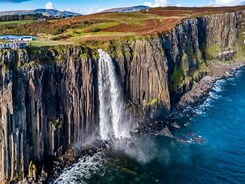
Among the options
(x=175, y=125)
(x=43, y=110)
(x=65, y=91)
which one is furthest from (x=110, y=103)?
(x=43, y=110)

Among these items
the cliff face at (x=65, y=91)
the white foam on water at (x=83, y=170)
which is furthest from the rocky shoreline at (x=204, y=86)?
the white foam on water at (x=83, y=170)

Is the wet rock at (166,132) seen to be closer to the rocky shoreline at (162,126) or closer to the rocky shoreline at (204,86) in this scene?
the rocky shoreline at (162,126)

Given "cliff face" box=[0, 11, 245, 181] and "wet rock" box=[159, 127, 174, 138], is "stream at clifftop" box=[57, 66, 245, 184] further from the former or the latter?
"cliff face" box=[0, 11, 245, 181]

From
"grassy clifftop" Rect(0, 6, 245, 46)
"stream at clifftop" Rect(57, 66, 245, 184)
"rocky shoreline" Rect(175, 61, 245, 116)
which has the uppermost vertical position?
"grassy clifftop" Rect(0, 6, 245, 46)

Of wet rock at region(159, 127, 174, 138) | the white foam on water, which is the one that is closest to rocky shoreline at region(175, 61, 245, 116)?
wet rock at region(159, 127, 174, 138)

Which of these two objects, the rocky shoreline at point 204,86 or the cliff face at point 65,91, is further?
the rocky shoreline at point 204,86

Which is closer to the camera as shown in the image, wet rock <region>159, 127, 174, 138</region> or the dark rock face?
the dark rock face
